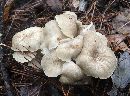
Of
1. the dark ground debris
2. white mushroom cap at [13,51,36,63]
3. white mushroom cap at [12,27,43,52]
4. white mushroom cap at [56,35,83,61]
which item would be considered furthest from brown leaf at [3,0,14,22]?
white mushroom cap at [56,35,83,61]

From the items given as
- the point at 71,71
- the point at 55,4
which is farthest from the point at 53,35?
the point at 55,4

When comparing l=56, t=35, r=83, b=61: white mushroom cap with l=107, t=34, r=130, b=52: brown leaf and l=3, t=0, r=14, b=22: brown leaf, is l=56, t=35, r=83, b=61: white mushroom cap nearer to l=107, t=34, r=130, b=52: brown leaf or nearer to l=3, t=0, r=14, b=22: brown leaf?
l=107, t=34, r=130, b=52: brown leaf

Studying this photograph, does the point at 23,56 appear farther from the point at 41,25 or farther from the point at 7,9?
the point at 7,9

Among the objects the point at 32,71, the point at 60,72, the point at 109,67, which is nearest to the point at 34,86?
the point at 32,71

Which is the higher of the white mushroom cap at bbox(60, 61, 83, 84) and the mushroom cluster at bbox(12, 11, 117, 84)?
the mushroom cluster at bbox(12, 11, 117, 84)

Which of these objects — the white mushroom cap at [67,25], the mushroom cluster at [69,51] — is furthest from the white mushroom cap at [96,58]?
the white mushroom cap at [67,25]

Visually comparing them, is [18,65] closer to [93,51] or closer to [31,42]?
[31,42]

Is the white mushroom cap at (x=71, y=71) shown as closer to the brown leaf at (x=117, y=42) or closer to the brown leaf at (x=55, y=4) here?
the brown leaf at (x=117, y=42)

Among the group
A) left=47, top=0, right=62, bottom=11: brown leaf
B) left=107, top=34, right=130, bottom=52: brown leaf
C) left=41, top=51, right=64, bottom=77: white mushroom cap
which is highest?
Result: left=47, top=0, right=62, bottom=11: brown leaf
